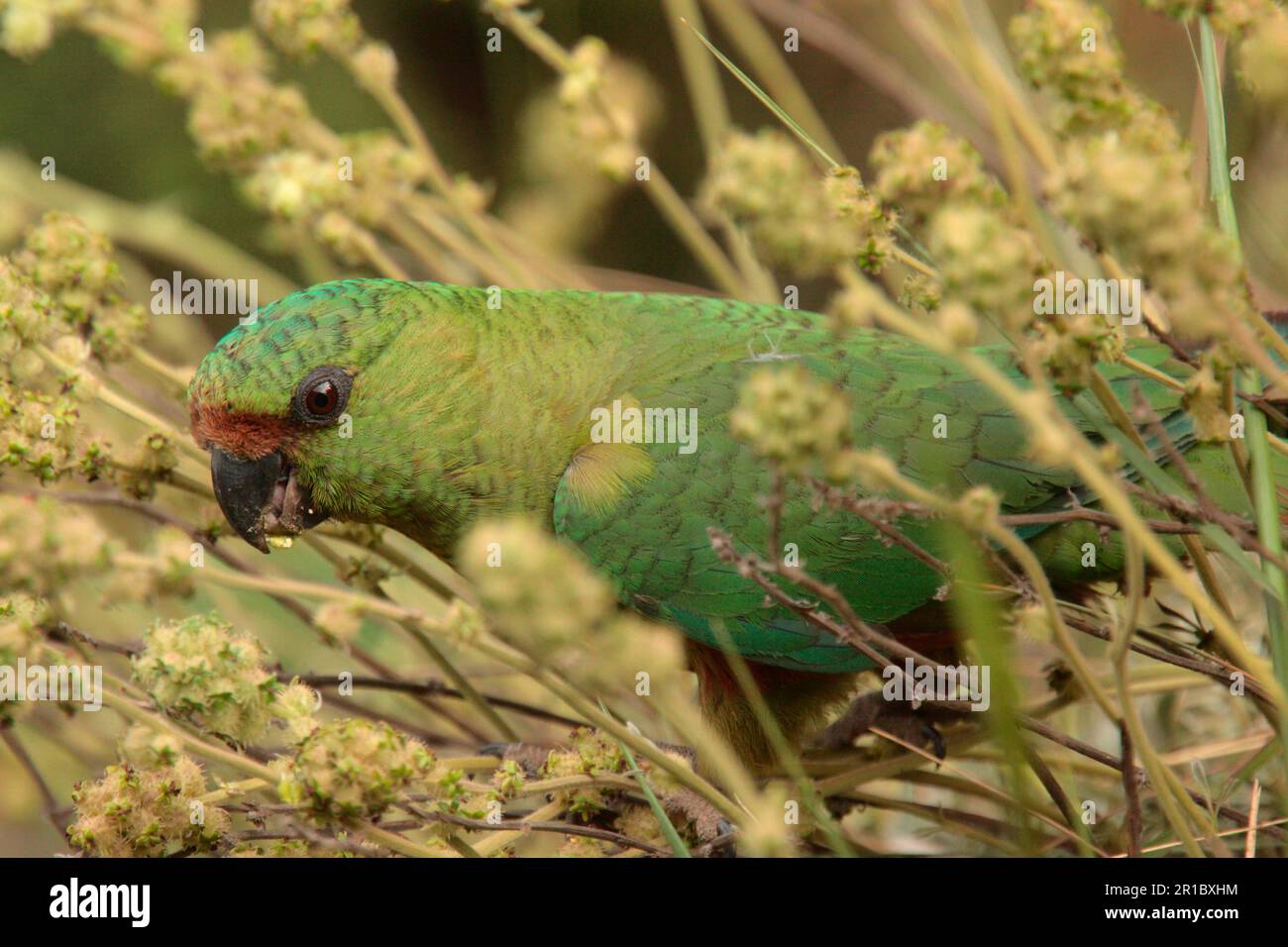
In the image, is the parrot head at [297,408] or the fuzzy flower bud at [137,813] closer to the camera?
the fuzzy flower bud at [137,813]

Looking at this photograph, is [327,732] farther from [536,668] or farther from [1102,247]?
[1102,247]

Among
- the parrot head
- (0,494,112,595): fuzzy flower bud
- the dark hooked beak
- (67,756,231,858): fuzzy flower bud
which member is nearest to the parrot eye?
the parrot head

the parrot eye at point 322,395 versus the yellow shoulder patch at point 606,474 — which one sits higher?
the parrot eye at point 322,395

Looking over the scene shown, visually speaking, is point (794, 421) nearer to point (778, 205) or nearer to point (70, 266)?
point (778, 205)

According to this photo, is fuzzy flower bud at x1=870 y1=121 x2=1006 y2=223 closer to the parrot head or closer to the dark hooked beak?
the parrot head

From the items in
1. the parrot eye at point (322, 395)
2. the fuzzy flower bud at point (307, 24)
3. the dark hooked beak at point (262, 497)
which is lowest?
the dark hooked beak at point (262, 497)

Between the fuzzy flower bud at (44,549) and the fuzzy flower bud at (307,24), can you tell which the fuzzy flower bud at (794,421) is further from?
the fuzzy flower bud at (307,24)

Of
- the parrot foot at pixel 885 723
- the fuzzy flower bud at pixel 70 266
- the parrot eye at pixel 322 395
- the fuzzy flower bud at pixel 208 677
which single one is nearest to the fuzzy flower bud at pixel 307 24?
the fuzzy flower bud at pixel 70 266
